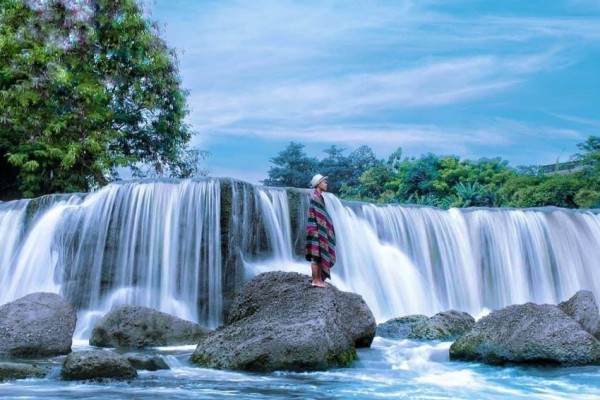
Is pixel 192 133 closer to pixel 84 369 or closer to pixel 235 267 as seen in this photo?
pixel 235 267

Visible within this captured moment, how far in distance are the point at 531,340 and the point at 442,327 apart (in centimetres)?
310

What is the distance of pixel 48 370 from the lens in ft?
30.6

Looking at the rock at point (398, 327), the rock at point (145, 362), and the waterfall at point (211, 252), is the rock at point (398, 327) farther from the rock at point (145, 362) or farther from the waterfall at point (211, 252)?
the rock at point (145, 362)

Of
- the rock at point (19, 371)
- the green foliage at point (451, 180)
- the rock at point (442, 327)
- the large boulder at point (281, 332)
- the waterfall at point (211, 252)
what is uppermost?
the green foliage at point (451, 180)

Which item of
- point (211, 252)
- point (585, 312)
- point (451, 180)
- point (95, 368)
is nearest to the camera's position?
point (95, 368)

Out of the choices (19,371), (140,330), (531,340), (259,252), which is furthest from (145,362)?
(259,252)

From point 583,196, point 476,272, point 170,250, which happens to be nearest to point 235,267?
point 170,250

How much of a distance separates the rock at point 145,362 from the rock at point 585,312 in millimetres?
6078

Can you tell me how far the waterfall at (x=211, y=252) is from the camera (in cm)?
1655

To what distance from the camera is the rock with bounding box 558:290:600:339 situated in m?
11.8

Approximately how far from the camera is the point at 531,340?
33.8 ft

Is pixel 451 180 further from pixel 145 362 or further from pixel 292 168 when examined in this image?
pixel 145 362

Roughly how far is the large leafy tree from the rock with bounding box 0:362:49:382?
18254 mm

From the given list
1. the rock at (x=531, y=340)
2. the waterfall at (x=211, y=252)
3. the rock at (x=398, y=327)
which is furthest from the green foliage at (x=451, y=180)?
the rock at (x=531, y=340)
